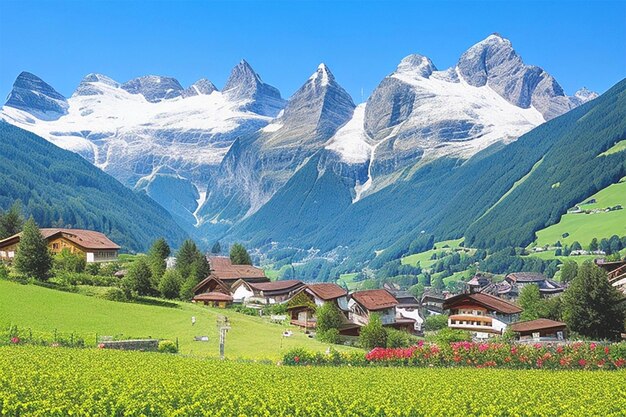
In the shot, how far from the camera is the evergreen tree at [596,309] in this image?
81.4m

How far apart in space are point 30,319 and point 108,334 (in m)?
8.54

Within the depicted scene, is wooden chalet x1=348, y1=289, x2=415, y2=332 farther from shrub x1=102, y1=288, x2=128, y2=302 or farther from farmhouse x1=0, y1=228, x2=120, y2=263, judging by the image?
farmhouse x1=0, y1=228, x2=120, y2=263

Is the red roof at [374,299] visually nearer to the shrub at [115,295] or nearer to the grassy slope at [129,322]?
the grassy slope at [129,322]

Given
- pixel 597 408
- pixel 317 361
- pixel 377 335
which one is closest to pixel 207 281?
pixel 377 335

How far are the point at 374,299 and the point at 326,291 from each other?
9.49 metres

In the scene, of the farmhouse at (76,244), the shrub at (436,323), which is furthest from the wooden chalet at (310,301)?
the farmhouse at (76,244)

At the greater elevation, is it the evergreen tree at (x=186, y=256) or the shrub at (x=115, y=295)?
the evergreen tree at (x=186, y=256)

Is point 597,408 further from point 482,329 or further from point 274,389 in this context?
point 482,329

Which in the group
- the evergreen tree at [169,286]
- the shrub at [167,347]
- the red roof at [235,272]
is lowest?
the shrub at [167,347]

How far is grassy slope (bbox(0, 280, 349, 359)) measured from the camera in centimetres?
6078

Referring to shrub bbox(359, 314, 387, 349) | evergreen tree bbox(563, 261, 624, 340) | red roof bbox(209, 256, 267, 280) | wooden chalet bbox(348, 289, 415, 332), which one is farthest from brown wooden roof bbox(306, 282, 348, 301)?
evergreen tree bbox(563, 261, 624, 340)

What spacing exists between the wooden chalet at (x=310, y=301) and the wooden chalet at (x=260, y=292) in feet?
42.0

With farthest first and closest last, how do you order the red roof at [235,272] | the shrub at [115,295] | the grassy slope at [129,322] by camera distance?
the red roof at [235,272] < the shrub at [115,295] < the grassy slope at [129,322]

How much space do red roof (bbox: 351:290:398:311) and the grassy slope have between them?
30.1 meters
